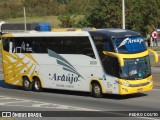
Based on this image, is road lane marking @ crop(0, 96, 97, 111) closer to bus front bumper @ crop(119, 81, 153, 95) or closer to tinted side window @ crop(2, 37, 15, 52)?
bus front bumper @ crop(119, 81, 153, 95)

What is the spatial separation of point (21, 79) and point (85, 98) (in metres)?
5.80

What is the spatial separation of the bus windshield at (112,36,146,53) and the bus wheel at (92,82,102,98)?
2000mm

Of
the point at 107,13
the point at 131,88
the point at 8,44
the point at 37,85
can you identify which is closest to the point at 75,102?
the point at 131,88

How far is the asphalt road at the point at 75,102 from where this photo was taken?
1911cm

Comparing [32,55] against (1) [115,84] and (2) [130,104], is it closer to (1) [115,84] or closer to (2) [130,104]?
(1) [115,84]

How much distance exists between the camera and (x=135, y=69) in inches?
868

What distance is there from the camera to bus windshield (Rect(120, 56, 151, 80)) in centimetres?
2181

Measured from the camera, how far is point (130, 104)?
792 inches

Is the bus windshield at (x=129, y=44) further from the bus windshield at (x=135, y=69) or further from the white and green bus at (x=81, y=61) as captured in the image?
the bus windshield at (x=135, y=69)

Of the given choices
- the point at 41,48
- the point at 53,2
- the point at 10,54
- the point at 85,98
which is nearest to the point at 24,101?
the point at 85,98

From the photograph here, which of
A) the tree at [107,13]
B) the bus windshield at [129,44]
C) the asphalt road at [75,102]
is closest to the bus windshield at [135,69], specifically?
the bus windshield at [129,44]

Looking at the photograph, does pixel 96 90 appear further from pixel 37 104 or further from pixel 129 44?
pixel 37 104

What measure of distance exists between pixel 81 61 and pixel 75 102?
289 cm

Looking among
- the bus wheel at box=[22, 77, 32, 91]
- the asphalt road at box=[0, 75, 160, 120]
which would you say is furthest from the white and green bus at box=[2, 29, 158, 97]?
the asphalt road at box=[0, 75, 160, 120]
